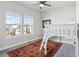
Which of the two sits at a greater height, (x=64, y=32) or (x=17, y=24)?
(x=17, y=24)

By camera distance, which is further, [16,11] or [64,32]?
[64,32]

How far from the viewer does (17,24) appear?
4.75 ft

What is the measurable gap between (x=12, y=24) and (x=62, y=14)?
2.60ft

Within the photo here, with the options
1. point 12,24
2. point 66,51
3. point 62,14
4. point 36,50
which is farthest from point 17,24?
point 66,51

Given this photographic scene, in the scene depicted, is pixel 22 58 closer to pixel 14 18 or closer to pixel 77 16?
pixel 14 18

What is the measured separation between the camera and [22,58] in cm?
148

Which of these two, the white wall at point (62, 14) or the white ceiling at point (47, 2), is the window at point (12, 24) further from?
the white wall at point (62, 14)

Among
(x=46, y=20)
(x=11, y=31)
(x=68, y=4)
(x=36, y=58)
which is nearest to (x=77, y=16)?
(x=68, y=4)

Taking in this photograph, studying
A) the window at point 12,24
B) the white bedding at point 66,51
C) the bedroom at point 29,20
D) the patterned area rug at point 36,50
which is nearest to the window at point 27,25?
the bedroom at point 29,20

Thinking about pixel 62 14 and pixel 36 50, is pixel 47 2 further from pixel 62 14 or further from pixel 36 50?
pixel 36 50

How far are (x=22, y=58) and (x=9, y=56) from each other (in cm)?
21

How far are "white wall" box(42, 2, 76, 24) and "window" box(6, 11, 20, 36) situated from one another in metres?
0.44

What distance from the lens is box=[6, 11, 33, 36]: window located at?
4.58ft

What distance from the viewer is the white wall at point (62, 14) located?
1.40 m
